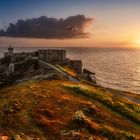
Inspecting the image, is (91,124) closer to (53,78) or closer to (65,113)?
(65,113)

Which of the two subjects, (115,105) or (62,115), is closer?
(62,115)

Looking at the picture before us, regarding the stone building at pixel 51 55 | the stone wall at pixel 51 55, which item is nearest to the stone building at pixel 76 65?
the stone building at pixel 51 55

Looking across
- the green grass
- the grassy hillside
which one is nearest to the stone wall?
the green grass

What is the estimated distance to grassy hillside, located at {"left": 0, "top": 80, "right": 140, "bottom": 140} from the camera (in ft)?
95.5

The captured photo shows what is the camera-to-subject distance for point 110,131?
1247 inches

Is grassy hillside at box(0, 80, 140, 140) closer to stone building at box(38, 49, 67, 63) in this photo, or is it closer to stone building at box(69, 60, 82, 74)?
stone building at box(38, 49, 67, 63)

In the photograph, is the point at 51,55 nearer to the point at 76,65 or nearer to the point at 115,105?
the point at 76,65

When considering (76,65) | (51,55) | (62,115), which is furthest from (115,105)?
(76,65)

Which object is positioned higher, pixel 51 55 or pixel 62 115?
pixel 51 55

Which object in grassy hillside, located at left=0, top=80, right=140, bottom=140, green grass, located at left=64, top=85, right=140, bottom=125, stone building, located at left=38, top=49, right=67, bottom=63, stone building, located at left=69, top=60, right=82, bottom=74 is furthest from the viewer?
stone building, located at left=69, top=60, right=82, bottom=74

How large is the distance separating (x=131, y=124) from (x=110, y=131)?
649 cm

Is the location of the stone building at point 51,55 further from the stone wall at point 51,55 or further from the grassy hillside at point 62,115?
the grassy hillside at point 62,115

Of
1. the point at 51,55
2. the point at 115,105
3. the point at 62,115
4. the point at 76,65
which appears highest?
the point at 51,55

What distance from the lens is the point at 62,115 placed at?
33.5m
